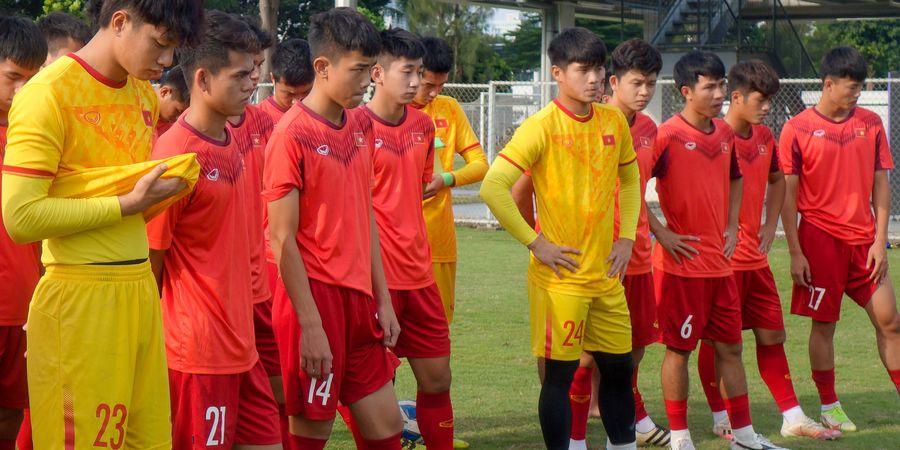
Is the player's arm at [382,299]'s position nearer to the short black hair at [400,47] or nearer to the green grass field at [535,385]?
the short black hair at [400,47]

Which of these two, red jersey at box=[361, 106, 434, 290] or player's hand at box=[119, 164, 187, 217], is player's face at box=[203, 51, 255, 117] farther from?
red jersey at box=[361, 106, 434, 290]

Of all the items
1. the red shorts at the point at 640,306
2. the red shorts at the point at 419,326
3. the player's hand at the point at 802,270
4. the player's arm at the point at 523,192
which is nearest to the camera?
the red shorts at the point at 419,326

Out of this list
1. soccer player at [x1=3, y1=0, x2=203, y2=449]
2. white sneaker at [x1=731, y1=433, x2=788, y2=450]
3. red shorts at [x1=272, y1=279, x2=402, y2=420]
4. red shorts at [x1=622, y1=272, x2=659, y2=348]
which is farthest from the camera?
red shorts at [x1=622, y1=272, x2=659, y2=348]

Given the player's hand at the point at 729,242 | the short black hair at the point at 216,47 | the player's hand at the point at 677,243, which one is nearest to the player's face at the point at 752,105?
the player's hand at the point at 729,242

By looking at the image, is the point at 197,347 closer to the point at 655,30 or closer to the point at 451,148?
the point at 451,148

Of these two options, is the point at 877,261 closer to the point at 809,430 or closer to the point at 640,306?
the point at 809,430

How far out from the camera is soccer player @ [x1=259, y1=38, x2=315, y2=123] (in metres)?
6.52

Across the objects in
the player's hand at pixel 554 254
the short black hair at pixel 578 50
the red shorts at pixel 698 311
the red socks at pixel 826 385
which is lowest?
the red socks at pixel 826 385

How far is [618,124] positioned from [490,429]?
84.9 inches

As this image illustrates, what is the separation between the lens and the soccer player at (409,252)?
5.75 metres

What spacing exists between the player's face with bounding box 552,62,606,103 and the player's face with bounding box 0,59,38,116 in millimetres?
2470

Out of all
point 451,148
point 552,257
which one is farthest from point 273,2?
point 552,257

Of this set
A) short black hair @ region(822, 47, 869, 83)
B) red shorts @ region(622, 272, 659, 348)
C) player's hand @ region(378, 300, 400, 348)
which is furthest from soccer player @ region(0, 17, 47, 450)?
short black hair @ region(822, 47, 869, 83)

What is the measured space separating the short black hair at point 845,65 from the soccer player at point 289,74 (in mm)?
3281
